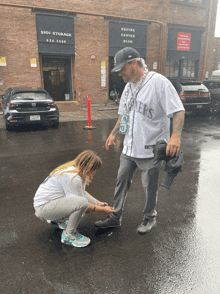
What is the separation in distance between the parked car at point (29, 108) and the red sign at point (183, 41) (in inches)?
565

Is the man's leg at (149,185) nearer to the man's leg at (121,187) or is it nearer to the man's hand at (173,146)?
the man's leg at (121,187)

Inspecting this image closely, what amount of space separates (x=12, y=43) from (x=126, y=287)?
→ 15508 millimetres

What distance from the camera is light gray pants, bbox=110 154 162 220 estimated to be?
279cm

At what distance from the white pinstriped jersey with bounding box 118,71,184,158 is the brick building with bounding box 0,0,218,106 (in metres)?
13.2

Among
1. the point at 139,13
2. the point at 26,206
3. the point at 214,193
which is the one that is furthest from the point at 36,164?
the point at 139,13

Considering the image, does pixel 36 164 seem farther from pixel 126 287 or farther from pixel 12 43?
pixel 12 43

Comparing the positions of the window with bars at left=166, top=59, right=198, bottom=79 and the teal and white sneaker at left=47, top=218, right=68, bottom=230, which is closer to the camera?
the teal and white sneaker at left=47, top=218, right=68, bottom=230

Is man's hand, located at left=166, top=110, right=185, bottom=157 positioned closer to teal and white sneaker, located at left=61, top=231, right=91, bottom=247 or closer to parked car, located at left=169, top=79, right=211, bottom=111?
teal and white sneaker, located at left=61, top=231, right=91, bottom=247

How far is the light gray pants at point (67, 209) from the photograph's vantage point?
266 centimetres

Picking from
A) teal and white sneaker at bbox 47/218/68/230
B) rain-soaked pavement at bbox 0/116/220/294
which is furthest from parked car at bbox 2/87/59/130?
teal and white sneaker at bbox 47/218/68/230

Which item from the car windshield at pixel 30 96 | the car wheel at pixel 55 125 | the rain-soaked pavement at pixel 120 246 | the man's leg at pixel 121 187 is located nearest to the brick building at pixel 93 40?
the car wheel at pixel 55 125

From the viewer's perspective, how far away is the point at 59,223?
9.99ft

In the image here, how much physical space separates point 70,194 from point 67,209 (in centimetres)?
18

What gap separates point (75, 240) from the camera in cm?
275
